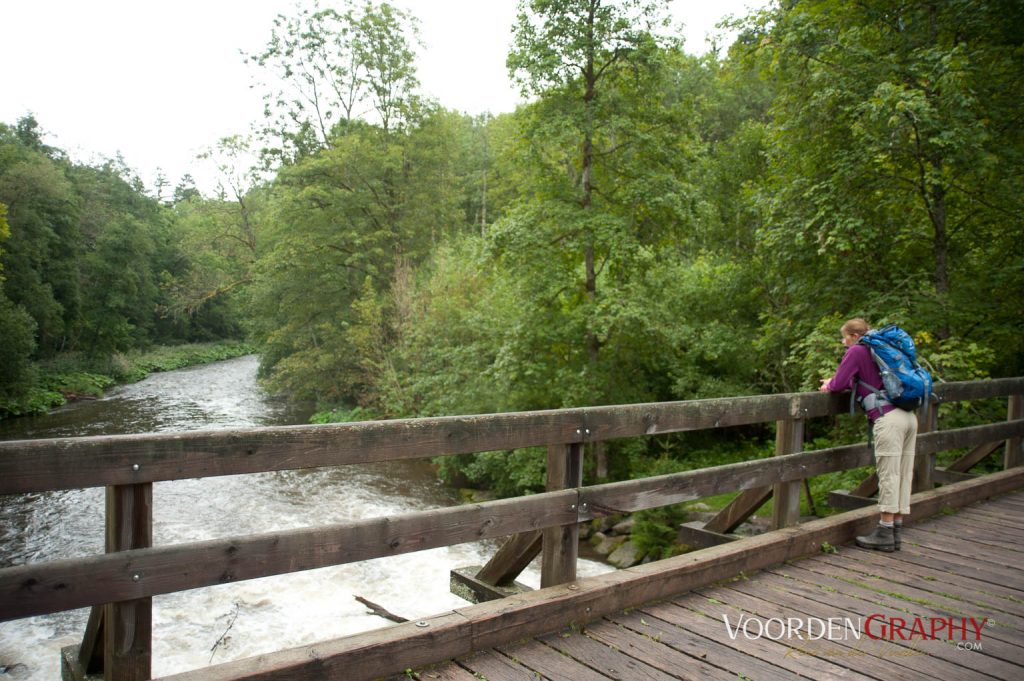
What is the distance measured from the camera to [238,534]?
467 inches

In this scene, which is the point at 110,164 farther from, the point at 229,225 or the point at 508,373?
the point at 508,373

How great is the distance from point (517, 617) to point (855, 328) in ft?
11.6

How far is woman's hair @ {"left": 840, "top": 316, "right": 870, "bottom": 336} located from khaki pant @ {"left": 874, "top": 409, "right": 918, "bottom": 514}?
0.63 metres

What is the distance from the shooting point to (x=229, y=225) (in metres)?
38.7

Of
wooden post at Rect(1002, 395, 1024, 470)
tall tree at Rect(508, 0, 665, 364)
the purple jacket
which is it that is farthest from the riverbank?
wooden post at Rect(1002, 395, 1024, 470)

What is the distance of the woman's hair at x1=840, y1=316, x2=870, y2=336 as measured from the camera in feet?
17.6

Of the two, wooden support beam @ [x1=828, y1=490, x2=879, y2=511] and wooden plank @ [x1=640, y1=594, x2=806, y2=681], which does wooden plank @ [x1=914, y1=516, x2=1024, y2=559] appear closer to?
wooden support beam @ [x1=828, y1=490, x2=879, y2=511]

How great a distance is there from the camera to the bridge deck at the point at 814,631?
3.19m

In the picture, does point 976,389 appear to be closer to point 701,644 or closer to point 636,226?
point 701,644

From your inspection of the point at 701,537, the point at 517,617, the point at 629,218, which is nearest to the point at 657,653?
the point at 517,617

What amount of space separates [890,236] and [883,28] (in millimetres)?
3177

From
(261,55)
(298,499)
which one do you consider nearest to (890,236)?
(298,499)

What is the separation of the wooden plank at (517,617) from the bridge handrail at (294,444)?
723 mm

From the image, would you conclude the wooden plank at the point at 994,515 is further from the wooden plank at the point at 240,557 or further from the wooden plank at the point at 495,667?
the wooden plank at the point at 495,667
